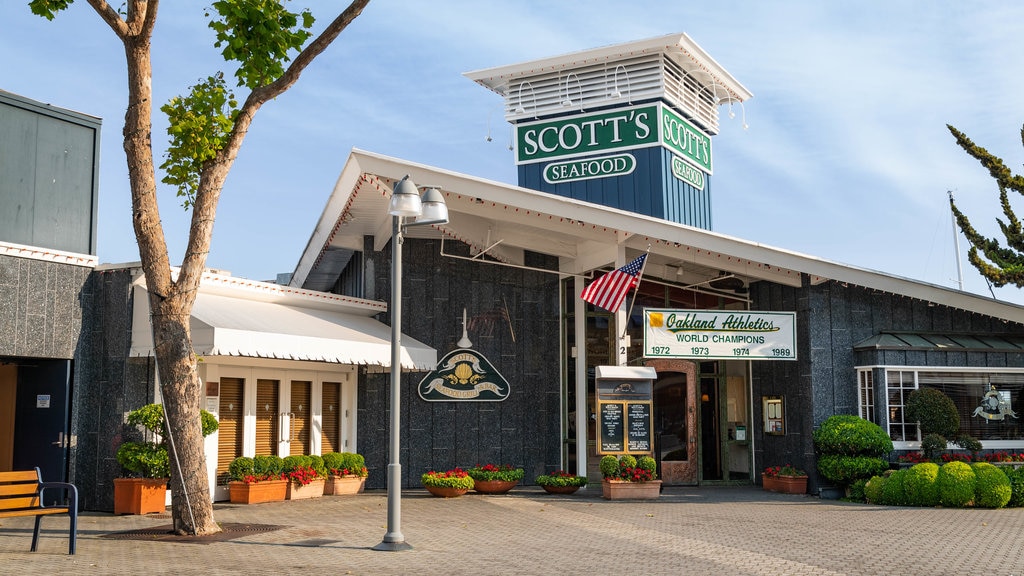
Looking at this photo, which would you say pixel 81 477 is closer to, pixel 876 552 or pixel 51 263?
pixel 51 263

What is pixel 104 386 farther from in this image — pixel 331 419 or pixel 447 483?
pixel 447 483

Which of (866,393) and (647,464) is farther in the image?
(866,393)

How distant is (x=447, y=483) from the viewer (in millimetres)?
15852

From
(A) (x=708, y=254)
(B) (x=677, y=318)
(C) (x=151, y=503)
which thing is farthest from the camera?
(A) (x=708, y=254)

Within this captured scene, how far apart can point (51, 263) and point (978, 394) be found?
49.8ft

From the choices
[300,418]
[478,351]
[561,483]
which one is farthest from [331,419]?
[561,483]

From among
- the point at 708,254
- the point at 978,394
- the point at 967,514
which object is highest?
the point at 708,254

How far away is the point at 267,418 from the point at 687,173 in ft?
44.0

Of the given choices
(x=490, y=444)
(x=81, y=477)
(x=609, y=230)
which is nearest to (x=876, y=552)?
(x=609, y=230)

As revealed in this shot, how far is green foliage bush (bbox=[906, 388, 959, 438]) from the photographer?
1612 cm

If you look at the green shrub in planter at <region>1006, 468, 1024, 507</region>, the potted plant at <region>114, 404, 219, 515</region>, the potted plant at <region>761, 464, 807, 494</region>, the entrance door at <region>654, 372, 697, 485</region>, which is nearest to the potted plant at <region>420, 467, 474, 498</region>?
the potted plant at <region>114, 404, 219, 515</region>

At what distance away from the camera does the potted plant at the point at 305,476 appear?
50.9ft

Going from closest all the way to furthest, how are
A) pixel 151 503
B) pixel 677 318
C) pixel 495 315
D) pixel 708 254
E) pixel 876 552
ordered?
1. pixel 876 552
2. pixel 151 503
3. pixel 677 318
4. pixel 708 254
5. pixel 495 315

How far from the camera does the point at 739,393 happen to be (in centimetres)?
1881
